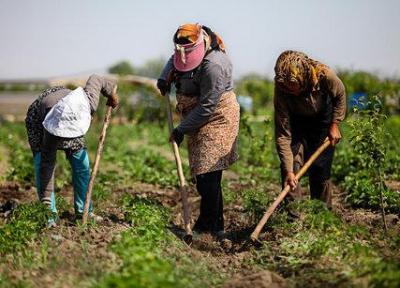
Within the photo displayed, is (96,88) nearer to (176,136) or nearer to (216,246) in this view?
(176,136)

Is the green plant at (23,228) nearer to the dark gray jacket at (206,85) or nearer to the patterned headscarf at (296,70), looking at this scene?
the dark gray jacket at (206,85)

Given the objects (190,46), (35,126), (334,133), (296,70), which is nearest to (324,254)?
(334,133)

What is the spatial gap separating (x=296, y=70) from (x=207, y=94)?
0.76 metres

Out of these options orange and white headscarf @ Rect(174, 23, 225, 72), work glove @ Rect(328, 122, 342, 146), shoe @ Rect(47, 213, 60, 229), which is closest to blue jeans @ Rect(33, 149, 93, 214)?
shoe @ Rect(47, 213, 60, 229)

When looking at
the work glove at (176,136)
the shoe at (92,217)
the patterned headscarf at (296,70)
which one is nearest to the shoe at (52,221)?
the shoe at (92,217)

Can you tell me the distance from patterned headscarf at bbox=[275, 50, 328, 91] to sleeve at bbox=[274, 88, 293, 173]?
0.83ft

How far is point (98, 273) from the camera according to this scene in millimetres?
3482

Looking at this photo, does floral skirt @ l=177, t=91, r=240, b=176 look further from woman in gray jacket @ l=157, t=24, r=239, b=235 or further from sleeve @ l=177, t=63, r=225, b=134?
sleeve @ l=177, t=63, r=225, b=134

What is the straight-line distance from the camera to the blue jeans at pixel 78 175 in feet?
17.0

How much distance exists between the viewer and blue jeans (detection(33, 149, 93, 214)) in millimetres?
5176

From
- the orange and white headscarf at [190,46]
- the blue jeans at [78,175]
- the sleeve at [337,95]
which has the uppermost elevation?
the orange and white headscarf at [190,46]

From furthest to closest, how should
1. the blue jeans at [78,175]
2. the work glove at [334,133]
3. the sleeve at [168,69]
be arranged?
1. the sleeve at [168,69]
2. the blue jeans at [78,175]
3. the work glove at [334,133]

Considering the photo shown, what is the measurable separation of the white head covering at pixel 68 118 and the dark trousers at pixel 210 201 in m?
1.13

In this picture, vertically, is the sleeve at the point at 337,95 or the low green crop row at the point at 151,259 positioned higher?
the sleeve at the point at 337,95
